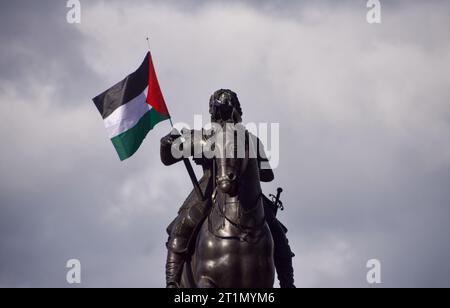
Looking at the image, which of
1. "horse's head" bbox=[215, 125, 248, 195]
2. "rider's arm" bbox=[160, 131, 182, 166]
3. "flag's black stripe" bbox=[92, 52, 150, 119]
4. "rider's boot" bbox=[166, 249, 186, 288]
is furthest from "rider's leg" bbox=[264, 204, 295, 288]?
"flag's black stripe" bbox=[92, 52, 150, 119]

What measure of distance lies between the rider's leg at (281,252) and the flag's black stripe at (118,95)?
4.76 meters

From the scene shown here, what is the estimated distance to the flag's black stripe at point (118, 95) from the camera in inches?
1415

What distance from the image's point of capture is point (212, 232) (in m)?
33.0

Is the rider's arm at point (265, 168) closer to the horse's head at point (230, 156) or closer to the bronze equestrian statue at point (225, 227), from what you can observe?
the bronze equestrian statue at point (225, 227)

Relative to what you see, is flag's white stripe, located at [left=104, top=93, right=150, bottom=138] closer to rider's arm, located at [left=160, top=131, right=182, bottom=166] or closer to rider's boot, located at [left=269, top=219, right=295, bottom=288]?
rider's arm, located at [left=160, top=131, right=182, bottom=166]

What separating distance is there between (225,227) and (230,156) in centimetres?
202

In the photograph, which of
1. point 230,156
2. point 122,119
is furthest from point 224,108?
point 122,119

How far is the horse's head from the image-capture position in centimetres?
3130

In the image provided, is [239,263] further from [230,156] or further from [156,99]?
[156,99]

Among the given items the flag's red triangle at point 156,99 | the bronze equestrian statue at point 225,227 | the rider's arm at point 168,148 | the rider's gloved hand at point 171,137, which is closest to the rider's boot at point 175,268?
the bronze equestrian statue at point 225,227

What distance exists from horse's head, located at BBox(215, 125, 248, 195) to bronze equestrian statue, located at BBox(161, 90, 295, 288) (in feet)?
0.08
